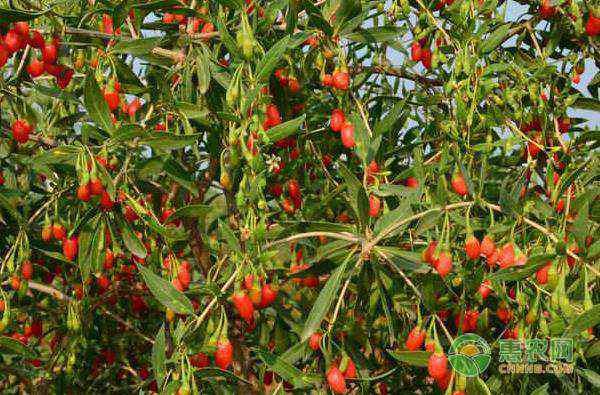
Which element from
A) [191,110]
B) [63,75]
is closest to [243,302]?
[191,110]

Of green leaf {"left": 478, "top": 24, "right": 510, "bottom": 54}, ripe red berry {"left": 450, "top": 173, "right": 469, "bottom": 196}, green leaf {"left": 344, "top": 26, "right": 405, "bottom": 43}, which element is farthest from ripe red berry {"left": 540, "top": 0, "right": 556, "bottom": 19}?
ripe red berry {"left": 450, "top": 173, "right": 469, "bottom": 196}

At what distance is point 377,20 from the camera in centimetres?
300

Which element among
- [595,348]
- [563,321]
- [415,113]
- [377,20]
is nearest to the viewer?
[563,321]

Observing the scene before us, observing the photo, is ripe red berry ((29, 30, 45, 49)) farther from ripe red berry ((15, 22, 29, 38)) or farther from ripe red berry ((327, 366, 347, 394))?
ripe red berry ((327, 366, 347, 394))

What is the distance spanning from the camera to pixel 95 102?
2180 millimetres

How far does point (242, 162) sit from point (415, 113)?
40.2 inches

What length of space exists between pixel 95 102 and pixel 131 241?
490mm

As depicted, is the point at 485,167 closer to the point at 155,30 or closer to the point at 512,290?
the point at 512,290

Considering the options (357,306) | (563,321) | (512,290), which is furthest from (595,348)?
(357,306)

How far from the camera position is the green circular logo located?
2037 mm

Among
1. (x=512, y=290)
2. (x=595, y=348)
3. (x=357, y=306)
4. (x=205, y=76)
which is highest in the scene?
(x=205, y=76)

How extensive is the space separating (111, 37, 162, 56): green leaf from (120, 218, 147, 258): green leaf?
55 centimetres

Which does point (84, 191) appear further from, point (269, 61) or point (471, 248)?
point (471, 248)

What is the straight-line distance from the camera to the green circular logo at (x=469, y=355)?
2.04m
